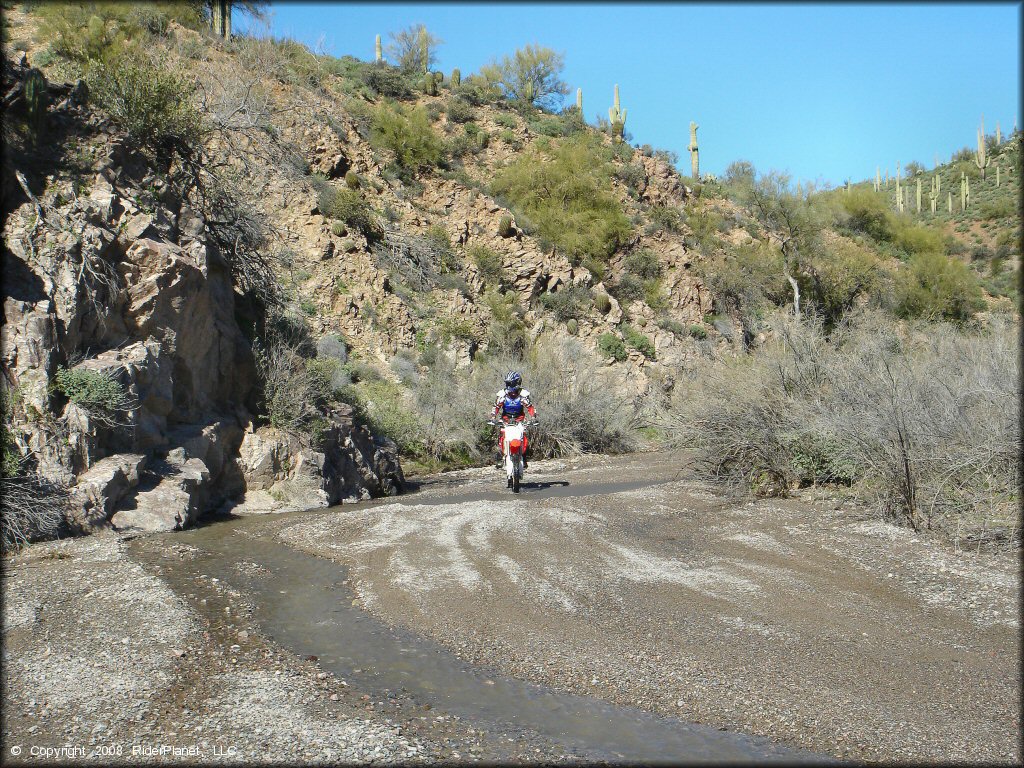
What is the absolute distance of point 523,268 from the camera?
3638 centimetres

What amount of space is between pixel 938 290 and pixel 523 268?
77.5ft

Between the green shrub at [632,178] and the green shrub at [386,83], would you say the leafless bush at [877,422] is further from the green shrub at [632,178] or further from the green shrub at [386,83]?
the green shrub at [386,83]

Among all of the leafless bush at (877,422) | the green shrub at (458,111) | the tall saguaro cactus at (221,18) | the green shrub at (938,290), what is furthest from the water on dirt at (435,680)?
the green shrub at (458,111)

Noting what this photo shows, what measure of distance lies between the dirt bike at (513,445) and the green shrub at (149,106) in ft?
26.0

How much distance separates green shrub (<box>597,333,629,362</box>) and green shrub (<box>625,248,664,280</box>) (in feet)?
24.4

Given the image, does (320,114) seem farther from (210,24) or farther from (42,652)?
(42,652)

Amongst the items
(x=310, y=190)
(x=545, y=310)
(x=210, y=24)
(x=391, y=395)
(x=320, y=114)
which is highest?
(x=210, y=24)

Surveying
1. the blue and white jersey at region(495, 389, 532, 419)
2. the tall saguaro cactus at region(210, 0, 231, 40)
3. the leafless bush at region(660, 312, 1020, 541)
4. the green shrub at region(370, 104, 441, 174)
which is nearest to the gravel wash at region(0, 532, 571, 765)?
the leafless bush at region(660, 312, 1020, 541)

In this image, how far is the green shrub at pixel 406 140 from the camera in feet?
132

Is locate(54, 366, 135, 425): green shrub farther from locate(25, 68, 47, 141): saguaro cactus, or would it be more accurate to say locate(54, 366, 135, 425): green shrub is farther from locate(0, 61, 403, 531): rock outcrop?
locate(25, 68, 47, 141): saguaro cactus

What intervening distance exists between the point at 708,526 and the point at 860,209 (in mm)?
51090

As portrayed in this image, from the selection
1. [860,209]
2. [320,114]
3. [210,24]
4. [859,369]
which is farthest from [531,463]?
[860,209]

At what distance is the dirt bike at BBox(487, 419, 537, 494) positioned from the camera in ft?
48.7

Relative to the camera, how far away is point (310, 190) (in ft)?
107
